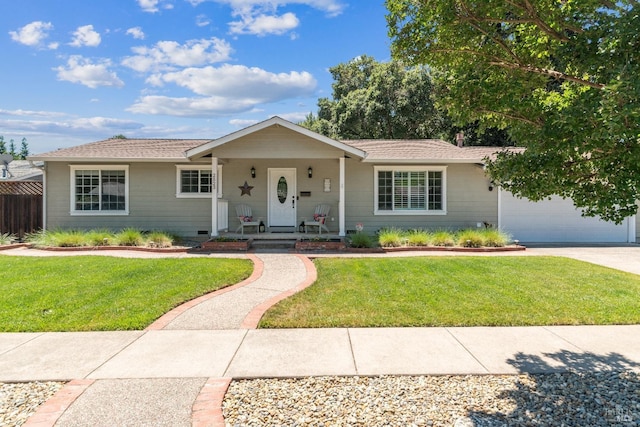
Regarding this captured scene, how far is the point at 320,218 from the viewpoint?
41.5ft

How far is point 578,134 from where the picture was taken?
2809 millimetres

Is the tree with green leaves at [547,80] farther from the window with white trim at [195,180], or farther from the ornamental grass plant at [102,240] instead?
the window with white trim at [195,180]

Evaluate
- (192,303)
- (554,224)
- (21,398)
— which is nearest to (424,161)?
(554,224)

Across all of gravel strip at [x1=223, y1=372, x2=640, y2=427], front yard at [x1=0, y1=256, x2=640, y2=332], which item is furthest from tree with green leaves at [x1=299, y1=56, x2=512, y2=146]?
gravel strip at [x1=223, y1=372, x2=640, y2=427]

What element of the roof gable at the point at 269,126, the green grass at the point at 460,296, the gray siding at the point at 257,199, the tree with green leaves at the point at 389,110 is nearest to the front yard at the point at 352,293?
the green grass at the point at 460,296

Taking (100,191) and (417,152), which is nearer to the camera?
(100,191)

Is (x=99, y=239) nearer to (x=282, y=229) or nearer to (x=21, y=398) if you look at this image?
(x=282, y=229)

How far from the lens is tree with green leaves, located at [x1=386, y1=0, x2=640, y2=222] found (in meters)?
2.67

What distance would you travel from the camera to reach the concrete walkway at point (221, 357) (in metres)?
3.00

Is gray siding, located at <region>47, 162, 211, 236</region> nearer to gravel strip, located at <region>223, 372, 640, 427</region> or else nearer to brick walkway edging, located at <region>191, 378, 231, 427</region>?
brick walkway edging, located at <region>191, 378, 231, 427</region>

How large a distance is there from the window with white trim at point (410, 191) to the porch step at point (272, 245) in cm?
365

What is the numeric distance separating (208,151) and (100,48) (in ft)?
24.8

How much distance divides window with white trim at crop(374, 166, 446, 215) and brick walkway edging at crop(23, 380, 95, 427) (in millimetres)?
10976

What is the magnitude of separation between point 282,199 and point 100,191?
6524 millimetres
